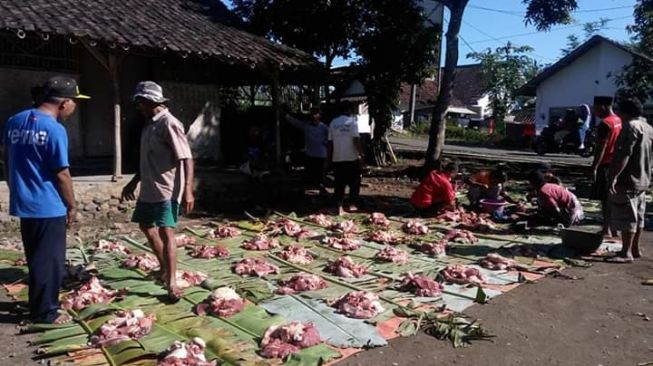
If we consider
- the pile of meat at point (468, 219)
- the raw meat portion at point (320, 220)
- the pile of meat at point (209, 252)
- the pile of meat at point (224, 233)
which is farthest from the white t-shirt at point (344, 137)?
the pile of meat at point (209, 252)

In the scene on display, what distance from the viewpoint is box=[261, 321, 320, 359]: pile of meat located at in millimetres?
3971

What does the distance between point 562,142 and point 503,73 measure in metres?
25.3

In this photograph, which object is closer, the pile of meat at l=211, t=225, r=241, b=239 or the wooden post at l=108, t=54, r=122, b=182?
the pile of meat at l=211, t=225, r=241, b=239

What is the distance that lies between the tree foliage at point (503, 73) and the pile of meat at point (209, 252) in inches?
1703

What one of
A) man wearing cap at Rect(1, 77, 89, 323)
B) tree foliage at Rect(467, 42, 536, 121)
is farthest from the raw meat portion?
tree foliage at Rect(467, 42, 536, 121)

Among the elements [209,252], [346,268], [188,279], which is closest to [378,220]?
[346,268]

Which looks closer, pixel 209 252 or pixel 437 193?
pixel 209 252

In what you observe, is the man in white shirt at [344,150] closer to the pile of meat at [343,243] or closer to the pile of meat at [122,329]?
the pile of meat at [343,243]

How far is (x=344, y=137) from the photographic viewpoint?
9.26 m

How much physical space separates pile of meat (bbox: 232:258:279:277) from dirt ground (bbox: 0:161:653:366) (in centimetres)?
206

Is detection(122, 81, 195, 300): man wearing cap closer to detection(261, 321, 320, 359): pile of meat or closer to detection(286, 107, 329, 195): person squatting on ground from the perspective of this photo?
detection(261, 321, 320, 359): pile of meat

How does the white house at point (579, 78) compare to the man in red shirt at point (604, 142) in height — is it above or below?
above

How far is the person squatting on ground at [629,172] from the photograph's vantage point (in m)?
6.43

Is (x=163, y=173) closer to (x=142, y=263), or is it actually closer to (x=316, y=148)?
(x=142, y=263)
